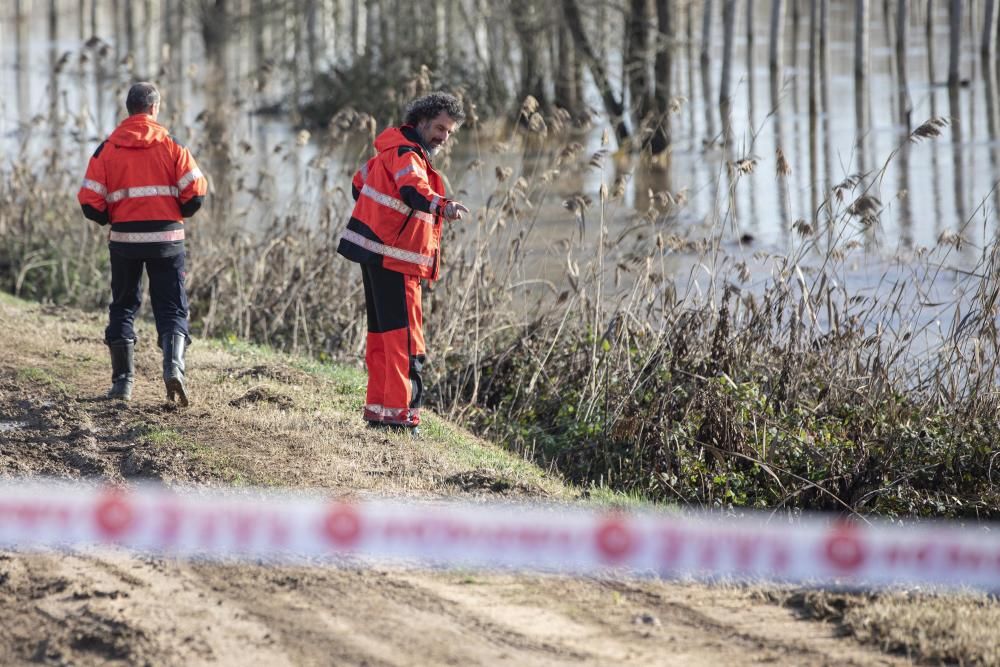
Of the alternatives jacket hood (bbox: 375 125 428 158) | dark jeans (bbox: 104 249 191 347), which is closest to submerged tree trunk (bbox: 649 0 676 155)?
Answer: dark jeans (bbox: 104 249 191 347)

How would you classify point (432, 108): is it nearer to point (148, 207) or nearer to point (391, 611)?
point (148, 207)

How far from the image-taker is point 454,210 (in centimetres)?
584

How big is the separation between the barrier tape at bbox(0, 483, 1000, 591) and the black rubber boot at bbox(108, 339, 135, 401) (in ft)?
5.83

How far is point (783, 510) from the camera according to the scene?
6.78 metres

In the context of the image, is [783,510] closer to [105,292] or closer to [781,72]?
[105,292]

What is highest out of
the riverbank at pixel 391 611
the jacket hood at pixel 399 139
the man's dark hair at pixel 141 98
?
the man's dark hair at pixel 141 98

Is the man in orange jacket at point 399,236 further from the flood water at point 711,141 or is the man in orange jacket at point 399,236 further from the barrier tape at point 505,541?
the flood water at point 711,141

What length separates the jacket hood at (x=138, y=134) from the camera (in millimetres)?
6516

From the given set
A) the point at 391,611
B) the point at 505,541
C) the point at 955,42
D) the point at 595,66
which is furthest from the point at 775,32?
the point at 391,611

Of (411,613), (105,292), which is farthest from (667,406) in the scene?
(105,292)

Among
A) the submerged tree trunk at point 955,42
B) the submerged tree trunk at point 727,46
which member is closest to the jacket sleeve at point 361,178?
the submerged tree trunk at point 727,46

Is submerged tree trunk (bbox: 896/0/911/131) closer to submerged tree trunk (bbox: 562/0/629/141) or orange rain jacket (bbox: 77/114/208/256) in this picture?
submerged tree trunk (bbox: 562/0/629/141)

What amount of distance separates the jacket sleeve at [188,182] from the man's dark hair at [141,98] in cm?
25

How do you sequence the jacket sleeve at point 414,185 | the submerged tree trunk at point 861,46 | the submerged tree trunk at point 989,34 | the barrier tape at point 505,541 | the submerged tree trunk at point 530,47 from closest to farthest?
the barrier tape at point 505,541 → the jacket sleeve at point 414,185 → the submerged tree trunk at point 530,47 → the submerged tree trunk at point 861,46 → the submerged tree trunk at point 989,34
